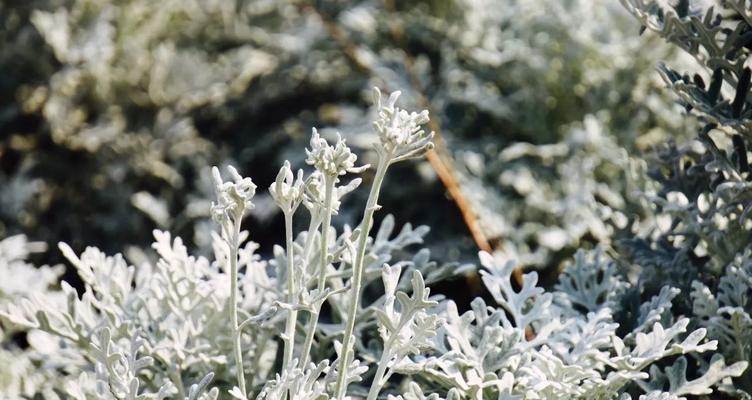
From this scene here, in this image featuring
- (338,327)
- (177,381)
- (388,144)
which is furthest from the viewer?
(338,327)

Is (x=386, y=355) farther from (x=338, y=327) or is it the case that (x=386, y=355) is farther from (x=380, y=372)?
(x=338, y=327)

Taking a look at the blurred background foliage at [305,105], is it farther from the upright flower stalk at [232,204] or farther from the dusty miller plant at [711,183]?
the upright flower stalk at [232,204]

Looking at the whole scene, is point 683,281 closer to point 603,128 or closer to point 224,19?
point 603,128

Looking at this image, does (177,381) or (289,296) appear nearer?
(289,296)

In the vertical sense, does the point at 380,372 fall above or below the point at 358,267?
below

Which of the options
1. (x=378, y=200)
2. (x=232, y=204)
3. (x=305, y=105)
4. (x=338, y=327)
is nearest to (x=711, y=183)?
(x=338, y=327)

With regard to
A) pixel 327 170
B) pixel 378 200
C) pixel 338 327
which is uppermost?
pixel 327 170
